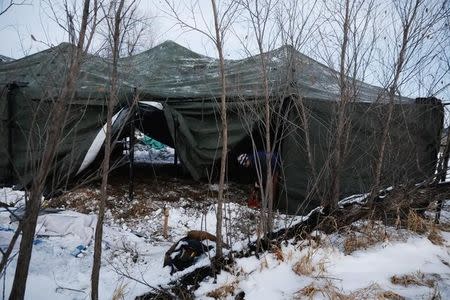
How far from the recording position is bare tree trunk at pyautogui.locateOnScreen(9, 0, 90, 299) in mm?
2312

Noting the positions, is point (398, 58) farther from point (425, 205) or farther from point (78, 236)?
point (78, 236)

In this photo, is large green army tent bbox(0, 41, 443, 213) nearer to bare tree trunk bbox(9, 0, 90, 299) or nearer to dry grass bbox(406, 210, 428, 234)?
dry grass bbox(406, 210, 428, 234)

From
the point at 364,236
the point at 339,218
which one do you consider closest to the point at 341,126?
the point at 339,218

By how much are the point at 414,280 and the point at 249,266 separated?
65.4 inches

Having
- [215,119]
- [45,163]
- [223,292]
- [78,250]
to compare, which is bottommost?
[78,250]

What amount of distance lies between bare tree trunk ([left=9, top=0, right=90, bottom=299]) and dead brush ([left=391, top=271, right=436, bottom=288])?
3.30 metres

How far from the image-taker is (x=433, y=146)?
6.58 m

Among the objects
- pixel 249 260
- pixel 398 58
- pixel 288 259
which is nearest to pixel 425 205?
pixel 398 58

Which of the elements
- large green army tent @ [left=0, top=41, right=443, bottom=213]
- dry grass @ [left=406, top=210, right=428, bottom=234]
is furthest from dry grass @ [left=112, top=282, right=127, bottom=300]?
dry grass @ [left=406, top=210, right=428, bottom=234]

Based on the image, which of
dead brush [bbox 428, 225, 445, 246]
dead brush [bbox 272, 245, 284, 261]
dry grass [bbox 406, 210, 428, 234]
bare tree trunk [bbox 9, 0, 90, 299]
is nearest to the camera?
bare tree trunk [bbox 9, 0, 90, 299]

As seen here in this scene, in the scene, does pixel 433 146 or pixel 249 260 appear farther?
pixel 433 146

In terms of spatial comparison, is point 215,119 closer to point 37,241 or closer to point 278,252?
point 278,252

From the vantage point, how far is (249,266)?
11.7ft

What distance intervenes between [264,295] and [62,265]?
7.48 ft
